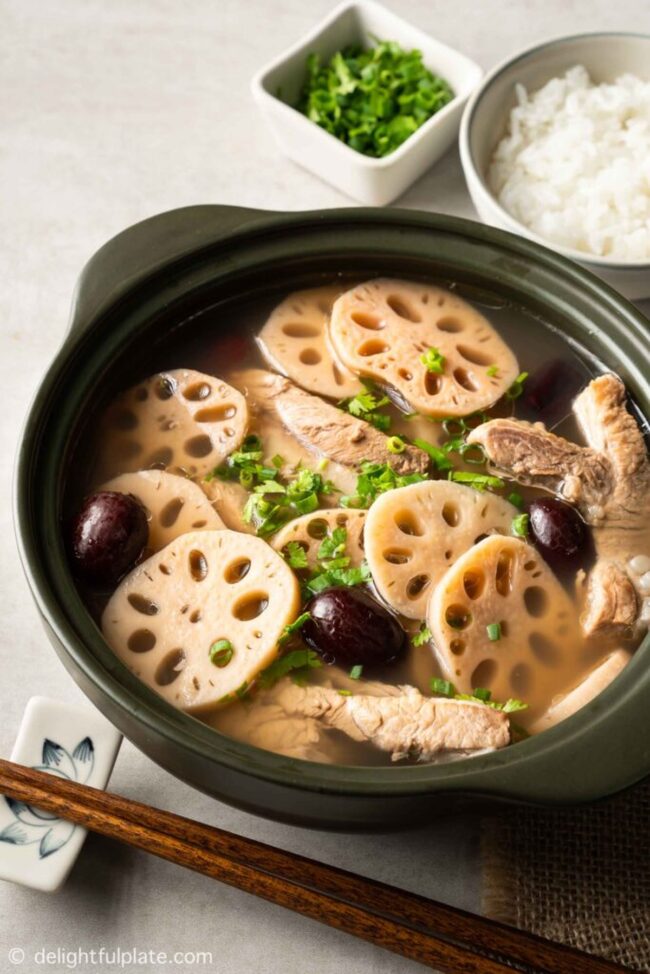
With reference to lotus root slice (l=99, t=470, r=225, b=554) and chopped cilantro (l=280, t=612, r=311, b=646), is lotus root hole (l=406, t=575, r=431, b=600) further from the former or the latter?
lotus root slice (l=99, t=470, r=225, b=554)

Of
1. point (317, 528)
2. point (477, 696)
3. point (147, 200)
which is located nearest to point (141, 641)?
point (317, 528)

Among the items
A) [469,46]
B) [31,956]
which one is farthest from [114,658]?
[469,46]

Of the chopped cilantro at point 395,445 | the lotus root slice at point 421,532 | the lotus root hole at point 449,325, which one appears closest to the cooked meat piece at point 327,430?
the chopped cilantro at point 395,445

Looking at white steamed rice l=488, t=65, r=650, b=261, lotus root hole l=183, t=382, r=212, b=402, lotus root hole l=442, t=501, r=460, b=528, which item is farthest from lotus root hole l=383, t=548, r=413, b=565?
white steamed rice l=488, t=65, r=650, b=261

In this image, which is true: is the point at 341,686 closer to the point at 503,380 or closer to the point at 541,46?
the point at 503,380

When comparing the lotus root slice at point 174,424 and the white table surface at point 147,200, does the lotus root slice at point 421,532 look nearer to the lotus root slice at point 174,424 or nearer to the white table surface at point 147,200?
the lotus root slice at point 174,424

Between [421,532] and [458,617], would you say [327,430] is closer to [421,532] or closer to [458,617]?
[421,532]
